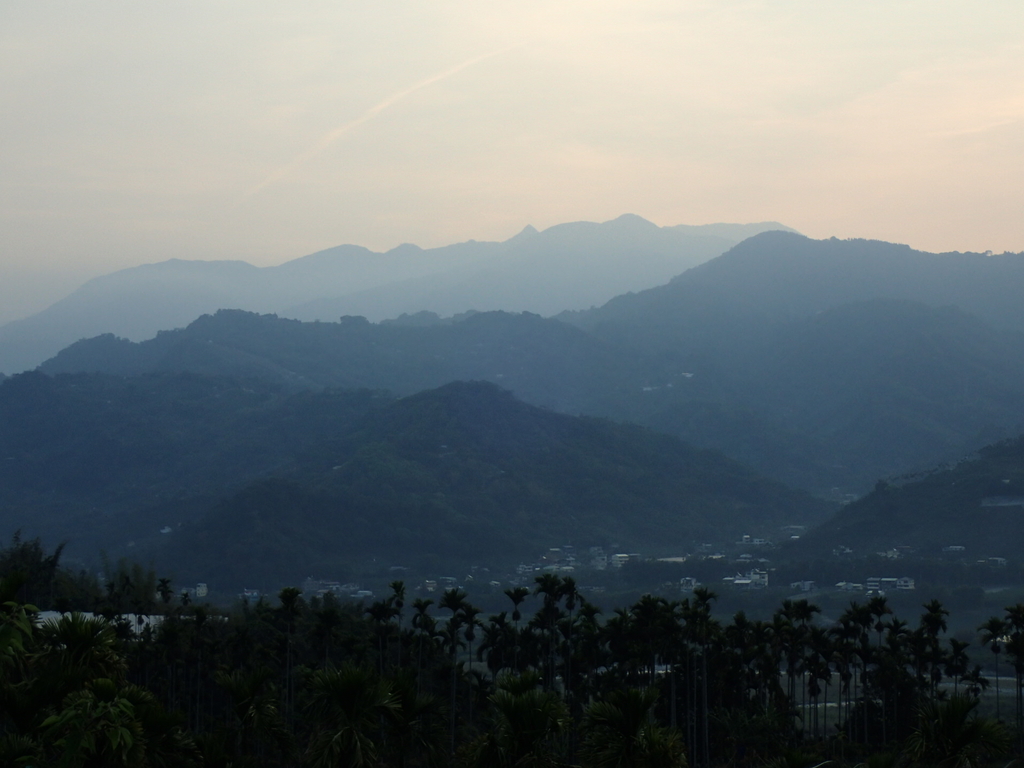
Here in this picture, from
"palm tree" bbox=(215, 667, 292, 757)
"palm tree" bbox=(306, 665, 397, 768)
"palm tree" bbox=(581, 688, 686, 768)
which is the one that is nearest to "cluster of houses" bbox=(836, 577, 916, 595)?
"palm tree" bbox=(215, 667, 292, 757)

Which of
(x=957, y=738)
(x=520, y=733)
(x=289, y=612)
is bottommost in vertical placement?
(x=289, y=612)

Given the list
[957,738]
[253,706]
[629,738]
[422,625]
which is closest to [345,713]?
[253,706]

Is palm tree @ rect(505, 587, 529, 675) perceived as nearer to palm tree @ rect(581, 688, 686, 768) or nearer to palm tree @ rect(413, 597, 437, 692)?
palm tree @ rect(413, 597, 437, 692)

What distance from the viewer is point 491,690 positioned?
70062 millimetres

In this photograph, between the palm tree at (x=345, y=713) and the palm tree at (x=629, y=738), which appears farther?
the palm tree at (x=345, y=713)

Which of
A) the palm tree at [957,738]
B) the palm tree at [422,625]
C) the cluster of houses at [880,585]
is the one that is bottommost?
the cluster of houses at [880,585]

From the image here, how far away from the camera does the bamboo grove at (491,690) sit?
81.2ft

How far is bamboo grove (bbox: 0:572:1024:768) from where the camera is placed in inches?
974

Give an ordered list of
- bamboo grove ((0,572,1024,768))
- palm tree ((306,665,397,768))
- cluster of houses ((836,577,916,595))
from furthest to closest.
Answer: cluster of houses ((836,577,916,595))
palm tree ((306,665,397,768))
bamboo grove ((0,572,1024,768))

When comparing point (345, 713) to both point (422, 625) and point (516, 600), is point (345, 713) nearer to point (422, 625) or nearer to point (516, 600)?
point (516, 600)

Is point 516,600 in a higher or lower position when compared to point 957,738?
lower

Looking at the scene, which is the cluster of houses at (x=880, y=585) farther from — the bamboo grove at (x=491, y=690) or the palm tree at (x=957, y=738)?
the palm tree at (x=957, y=738)

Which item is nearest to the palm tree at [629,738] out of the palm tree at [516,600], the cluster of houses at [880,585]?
the palm tree at [516,600]

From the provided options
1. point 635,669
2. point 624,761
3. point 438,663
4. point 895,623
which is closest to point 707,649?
point 635,669
